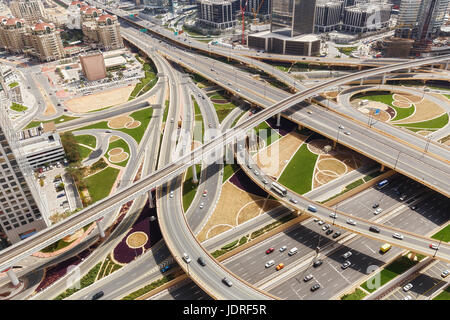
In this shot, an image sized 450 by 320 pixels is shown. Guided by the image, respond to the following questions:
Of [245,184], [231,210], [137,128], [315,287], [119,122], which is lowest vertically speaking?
[315,287]

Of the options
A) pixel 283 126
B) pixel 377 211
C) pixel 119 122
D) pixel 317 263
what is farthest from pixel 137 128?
pixel 377 211

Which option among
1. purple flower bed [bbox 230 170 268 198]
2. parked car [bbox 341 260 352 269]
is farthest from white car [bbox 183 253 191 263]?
parked car [bbox 341 260 352 269]

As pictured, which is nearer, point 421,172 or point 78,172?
point 421,172

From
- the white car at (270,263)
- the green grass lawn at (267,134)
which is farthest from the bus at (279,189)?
the green grass lawn at (267,134)

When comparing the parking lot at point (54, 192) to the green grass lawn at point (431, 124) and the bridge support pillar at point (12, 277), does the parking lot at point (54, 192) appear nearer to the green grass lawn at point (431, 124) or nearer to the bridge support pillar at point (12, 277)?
the bridge support pillar at point (12, 277)

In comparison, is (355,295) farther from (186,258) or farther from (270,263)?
(186,258)
